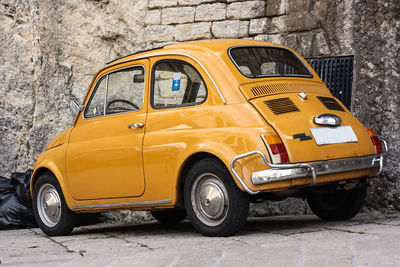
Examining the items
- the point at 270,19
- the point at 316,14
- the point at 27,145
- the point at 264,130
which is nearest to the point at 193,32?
the point at 270,19

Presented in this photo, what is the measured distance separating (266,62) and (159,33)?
141 inches

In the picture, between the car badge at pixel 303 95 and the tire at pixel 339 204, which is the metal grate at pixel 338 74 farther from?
the car badge at pixel 303 95

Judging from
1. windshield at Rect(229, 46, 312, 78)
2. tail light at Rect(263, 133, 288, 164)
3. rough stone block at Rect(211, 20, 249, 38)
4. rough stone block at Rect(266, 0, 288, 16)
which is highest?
rough stone block at Rect(266, 0, 288, 16)

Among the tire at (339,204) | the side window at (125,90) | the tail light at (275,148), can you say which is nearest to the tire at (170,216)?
the side window at (125,90)

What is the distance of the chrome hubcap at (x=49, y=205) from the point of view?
668cm

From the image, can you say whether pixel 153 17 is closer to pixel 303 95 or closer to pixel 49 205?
pixel 49 205

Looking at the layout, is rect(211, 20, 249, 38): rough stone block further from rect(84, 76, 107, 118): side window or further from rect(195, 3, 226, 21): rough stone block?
rect(84, 76, 107, 118): side window

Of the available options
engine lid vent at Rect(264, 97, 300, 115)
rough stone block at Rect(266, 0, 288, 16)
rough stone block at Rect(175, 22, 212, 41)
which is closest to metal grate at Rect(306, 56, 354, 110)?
rough stone block at Rect(266, 0, 288, 16)

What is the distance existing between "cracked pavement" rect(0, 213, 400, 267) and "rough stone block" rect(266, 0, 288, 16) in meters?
3.16

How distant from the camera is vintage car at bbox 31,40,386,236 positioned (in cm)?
490

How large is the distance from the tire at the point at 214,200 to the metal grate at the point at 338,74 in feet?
10.3

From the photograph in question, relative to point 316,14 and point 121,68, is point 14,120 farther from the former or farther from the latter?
point 316,14

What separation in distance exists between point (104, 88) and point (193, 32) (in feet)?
8.88

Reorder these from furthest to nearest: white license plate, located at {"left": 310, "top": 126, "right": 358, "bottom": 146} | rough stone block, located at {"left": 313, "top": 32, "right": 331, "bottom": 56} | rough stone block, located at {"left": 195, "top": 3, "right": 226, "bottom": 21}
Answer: rough stone block, located at {"left": 195, "top": 3, "right": 226, "bottom": 21}, rough stone block, located at {"left": 313, "top": 32, "right": 331, "bottom": 56}, white license plate, located at {"left": 310, "top": 126, "right": 358, "bottom": 146}
